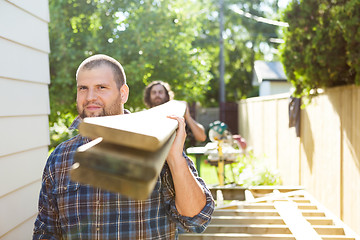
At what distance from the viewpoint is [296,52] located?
5230mm

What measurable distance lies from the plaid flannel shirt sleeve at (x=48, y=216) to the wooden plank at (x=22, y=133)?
3.53 feet

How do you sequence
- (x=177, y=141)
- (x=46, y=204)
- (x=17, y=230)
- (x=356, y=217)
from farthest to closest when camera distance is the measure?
(x=356, y=217)
(x=17, y=230)
(x=46, y=204)
(x=177, y=141)

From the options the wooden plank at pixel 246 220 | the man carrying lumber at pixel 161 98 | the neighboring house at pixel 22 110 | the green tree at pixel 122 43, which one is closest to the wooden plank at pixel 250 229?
the wooden plank at pixel 246 220

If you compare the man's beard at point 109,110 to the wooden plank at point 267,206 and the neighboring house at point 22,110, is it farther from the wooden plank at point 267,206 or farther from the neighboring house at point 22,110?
the wooden plank at point 267,206

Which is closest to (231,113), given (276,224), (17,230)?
(276,224)

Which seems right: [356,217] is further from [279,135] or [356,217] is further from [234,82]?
[234,82]

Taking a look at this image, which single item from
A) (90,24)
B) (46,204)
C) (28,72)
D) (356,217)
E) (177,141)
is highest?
(90,24)

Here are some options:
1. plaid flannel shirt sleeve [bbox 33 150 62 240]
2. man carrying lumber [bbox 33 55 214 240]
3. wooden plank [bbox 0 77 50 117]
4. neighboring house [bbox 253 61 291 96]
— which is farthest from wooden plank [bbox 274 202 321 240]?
neighboring house [bbox 253 61 291 96]

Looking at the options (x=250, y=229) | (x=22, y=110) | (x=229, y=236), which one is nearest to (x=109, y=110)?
(x=22, y=110)

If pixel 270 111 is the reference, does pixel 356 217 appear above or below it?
below

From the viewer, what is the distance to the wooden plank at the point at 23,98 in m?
2.77

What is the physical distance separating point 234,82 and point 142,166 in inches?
1241

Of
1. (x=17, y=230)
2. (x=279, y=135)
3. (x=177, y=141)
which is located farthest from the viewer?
(x=279, y=135)

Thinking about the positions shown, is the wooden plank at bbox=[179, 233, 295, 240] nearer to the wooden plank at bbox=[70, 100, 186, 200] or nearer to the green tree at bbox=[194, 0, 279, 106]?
the wooden plank at bbox=[70, 100, 186, 200]
